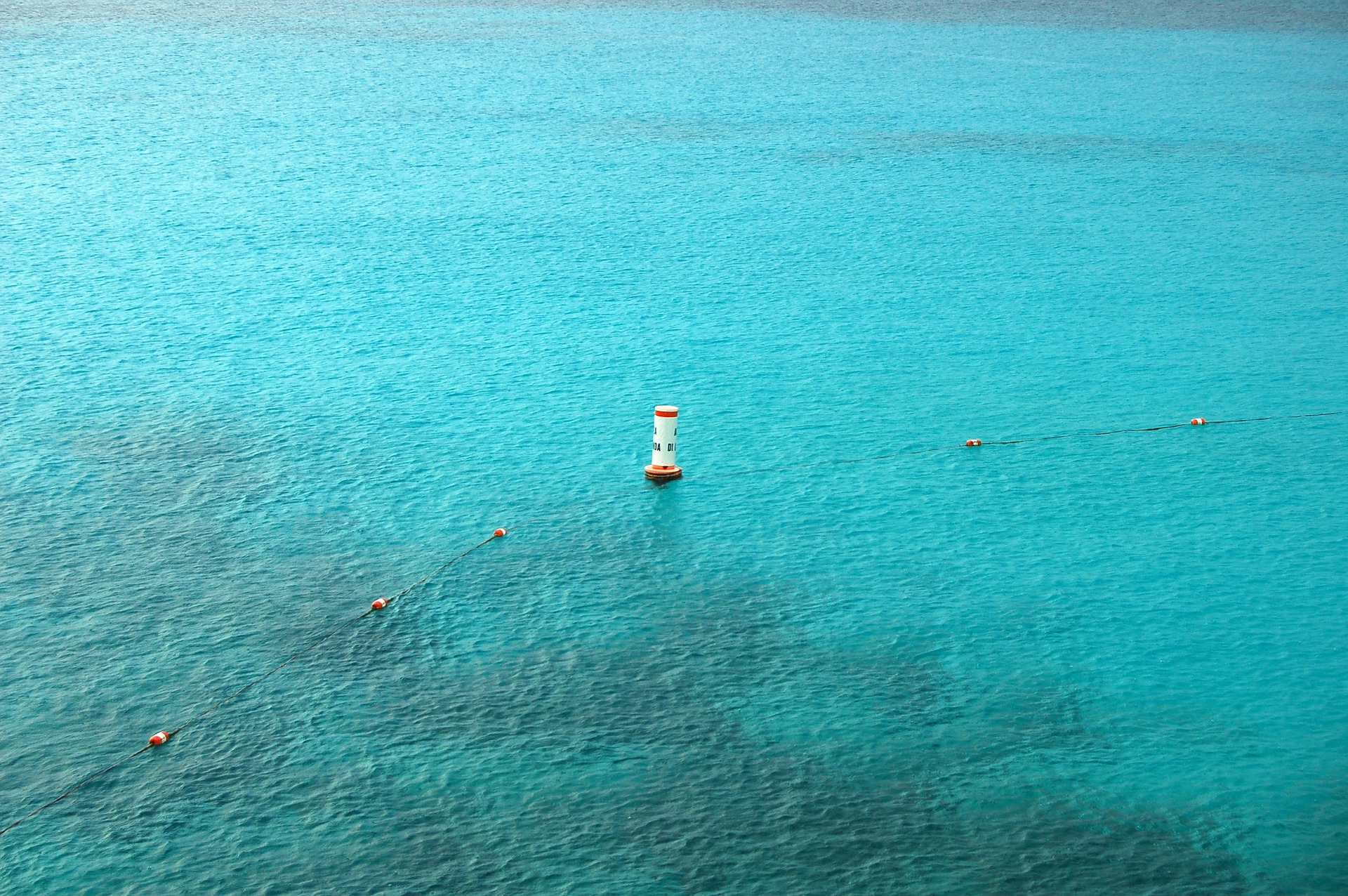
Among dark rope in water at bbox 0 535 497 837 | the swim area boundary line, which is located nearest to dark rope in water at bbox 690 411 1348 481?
the swim area boundary line

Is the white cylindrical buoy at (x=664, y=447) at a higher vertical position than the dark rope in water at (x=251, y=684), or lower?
higher

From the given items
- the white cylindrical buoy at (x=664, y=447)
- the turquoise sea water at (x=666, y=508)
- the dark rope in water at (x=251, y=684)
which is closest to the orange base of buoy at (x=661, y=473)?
the white cylindrical buoy at (x=664, y=447)

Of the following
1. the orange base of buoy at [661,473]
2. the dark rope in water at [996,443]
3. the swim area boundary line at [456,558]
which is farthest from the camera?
the dark rope in water at [996,443]

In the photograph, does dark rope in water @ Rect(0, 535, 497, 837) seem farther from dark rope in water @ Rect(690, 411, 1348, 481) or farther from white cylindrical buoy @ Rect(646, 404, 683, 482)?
dark rope in water @ Rect(690, 411, 1348, 481)

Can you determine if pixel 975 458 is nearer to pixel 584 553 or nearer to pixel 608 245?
pixel 584 553

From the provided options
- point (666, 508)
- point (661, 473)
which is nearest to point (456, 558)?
point (666, 508)

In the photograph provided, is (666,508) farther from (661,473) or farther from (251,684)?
(251,684)

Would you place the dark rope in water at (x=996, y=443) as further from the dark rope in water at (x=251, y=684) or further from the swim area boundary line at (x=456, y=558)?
the dark rope in water at (x=251, y=684)

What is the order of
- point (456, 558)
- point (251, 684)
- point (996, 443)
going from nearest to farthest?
point (251, 684) < point (456, 558) < point (996, 443)

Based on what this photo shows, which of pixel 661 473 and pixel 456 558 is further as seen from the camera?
pixel 661 473
